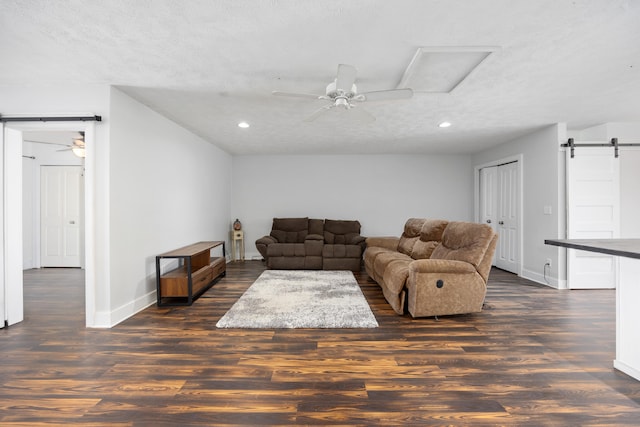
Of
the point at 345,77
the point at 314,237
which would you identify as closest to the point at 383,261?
the point at 314,237

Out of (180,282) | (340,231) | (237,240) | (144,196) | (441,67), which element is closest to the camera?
(441,67)

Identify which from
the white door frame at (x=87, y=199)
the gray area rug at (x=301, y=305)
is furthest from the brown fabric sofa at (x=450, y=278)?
the white door frame at (x=87, y=199)

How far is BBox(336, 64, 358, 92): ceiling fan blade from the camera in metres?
2.17

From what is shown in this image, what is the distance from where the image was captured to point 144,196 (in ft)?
11.3

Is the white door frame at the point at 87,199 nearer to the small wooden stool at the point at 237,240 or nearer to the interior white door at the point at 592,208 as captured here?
the small wooden stool at the point at 237,240

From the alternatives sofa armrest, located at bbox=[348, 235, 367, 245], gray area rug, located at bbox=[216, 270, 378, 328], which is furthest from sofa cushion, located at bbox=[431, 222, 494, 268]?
sofa armrest, located at bbox=[348, 235, 367, 245]

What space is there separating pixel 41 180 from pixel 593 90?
354 inches

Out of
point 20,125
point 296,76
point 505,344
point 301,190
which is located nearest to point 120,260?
point 20,125

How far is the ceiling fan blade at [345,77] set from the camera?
2169 mm

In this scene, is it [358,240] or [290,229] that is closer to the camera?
[358,240]

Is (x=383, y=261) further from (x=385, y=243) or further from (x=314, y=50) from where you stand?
(x=314, y=50)

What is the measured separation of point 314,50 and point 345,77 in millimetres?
319

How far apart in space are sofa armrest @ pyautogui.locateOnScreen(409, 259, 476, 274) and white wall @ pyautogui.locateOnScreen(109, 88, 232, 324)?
3029 millimetres

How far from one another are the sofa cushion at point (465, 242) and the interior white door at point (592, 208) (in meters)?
2.10
